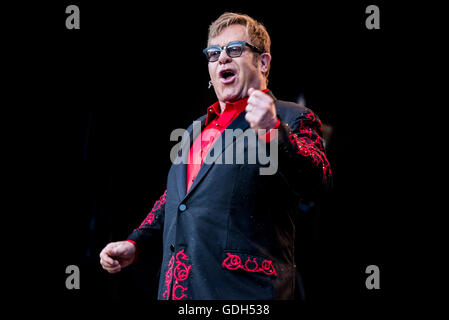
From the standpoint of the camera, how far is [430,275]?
2939mm

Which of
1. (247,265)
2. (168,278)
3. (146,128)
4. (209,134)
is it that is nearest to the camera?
(247,265)

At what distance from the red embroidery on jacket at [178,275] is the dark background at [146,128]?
0.82 meters

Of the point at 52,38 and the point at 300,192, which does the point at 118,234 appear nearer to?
the point at 52,38

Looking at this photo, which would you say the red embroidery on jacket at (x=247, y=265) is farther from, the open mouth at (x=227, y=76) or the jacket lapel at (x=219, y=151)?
the open mouth at (x=227, y=76)

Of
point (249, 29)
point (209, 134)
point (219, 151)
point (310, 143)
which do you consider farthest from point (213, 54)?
point (310, 143)

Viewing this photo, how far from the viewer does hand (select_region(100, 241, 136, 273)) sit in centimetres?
134

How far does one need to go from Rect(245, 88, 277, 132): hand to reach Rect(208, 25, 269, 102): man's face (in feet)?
A: 1.53

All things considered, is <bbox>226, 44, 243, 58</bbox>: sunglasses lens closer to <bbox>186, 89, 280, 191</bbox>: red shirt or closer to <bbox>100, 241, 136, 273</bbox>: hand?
<bbox>186, 89, 280, 191</bbox>: red shirt

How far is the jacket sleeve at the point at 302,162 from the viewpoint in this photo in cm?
101

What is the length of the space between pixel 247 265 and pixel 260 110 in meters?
0.49

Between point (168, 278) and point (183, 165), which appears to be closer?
point (168, 278)

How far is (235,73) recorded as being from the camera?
1418 millimetres

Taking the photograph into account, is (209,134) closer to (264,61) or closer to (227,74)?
(227,74)

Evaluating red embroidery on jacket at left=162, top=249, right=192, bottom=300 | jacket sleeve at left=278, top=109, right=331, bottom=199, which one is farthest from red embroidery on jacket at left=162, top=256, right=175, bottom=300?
jacket sleeve at left=278, top=109, right=331, bottom=199
